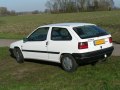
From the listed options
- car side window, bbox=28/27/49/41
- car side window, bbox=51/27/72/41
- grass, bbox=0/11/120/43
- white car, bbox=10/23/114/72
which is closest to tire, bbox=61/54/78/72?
white car, bbox=10/23/114/72

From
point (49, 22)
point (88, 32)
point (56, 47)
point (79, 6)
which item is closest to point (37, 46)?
point (56, 47)

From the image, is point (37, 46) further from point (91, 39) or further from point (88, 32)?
point (91, 39)

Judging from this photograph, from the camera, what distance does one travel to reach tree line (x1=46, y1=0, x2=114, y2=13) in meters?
119

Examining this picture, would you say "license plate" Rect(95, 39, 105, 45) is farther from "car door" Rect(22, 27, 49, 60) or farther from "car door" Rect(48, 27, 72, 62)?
"car door" Rect(22, 27, 49, 60)

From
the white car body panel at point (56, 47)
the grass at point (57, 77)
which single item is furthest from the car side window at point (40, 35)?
the grass at point (57, 77)

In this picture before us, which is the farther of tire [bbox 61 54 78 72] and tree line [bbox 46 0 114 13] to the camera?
tree line [bbox 46 0 114 13]

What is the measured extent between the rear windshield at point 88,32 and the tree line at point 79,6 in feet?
349

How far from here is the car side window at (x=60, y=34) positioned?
35.3 feet

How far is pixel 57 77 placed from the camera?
32.6 ft

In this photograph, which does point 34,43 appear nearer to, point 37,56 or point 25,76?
point 37,56

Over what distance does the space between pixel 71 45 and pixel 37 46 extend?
5.94 ft

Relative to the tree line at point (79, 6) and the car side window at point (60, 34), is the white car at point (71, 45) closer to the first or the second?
the car side window at point (60, 34)

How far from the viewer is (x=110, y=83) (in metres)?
8.48

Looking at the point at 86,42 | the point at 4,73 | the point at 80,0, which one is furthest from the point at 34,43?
the point at 80,0
